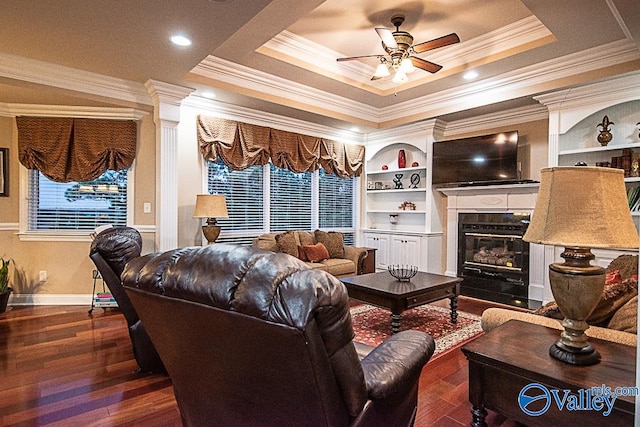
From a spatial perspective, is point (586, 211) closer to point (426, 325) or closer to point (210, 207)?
point (426, 325)

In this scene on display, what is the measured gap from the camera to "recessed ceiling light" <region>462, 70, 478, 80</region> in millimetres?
4219

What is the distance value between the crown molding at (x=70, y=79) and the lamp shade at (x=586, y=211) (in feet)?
14.2

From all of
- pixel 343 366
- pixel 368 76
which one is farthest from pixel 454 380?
pixel 368 76

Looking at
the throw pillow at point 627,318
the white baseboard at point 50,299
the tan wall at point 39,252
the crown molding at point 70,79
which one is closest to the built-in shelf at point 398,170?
the tan wall at point 39,252

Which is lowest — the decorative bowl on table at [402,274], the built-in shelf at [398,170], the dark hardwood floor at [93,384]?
the dark hardwood floor at [93,384]

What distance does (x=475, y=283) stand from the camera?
5.22 metres

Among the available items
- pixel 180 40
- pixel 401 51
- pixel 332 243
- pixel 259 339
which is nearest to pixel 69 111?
pixel 180 40

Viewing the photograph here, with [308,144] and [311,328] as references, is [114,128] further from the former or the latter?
[311,328]

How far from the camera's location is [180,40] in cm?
306

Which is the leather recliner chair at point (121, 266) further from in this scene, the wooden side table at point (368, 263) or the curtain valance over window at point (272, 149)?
the wooden side table at point (368, 263)

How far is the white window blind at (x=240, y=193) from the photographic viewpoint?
16.2 feet

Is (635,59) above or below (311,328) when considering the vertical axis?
above

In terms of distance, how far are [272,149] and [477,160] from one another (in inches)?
117

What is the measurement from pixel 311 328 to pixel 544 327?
1.72m
